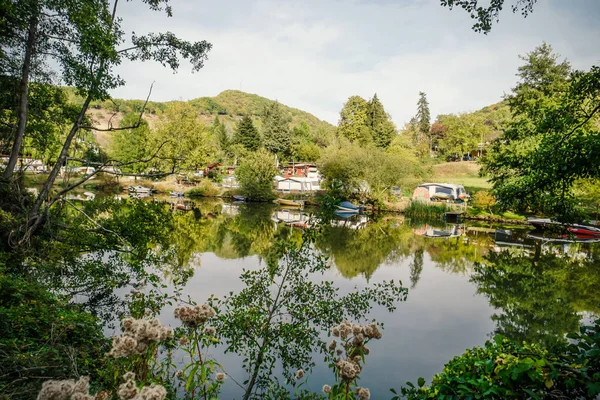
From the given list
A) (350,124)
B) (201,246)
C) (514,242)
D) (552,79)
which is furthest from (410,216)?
(350,124)

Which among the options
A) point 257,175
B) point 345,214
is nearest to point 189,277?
point 345,214

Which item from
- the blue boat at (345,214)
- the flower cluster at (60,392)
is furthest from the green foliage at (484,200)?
the flower cluster at (60,392)

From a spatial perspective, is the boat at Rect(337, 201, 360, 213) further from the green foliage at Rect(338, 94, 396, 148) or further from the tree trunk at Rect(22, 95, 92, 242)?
the green foliage at Rect(338, 94, 396, 148)

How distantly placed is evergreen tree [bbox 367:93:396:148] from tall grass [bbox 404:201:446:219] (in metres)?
31.4

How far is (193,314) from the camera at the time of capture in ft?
9.39

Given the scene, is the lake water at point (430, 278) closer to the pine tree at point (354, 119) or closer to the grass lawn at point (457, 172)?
the grass lawn at point (457, 172)

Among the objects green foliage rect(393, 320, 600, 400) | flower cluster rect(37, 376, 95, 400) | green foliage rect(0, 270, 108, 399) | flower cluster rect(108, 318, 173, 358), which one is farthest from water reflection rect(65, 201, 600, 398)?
flower cluster rect(37, 376, 95, 400)

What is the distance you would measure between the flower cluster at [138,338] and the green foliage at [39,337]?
182cm

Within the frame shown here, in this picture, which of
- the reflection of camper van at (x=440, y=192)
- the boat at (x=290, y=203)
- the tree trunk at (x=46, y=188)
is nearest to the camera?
the tree trunk at (x=46, y=188)

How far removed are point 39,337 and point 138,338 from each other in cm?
369

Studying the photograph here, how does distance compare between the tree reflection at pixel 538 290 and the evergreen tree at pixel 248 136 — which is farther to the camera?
the evergreen tree at pixel 248 136

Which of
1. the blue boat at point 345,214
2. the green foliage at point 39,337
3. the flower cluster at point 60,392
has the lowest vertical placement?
the blue boat at point 345,214

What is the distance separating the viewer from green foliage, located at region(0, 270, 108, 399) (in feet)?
12.2

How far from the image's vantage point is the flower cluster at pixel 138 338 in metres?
2.19
